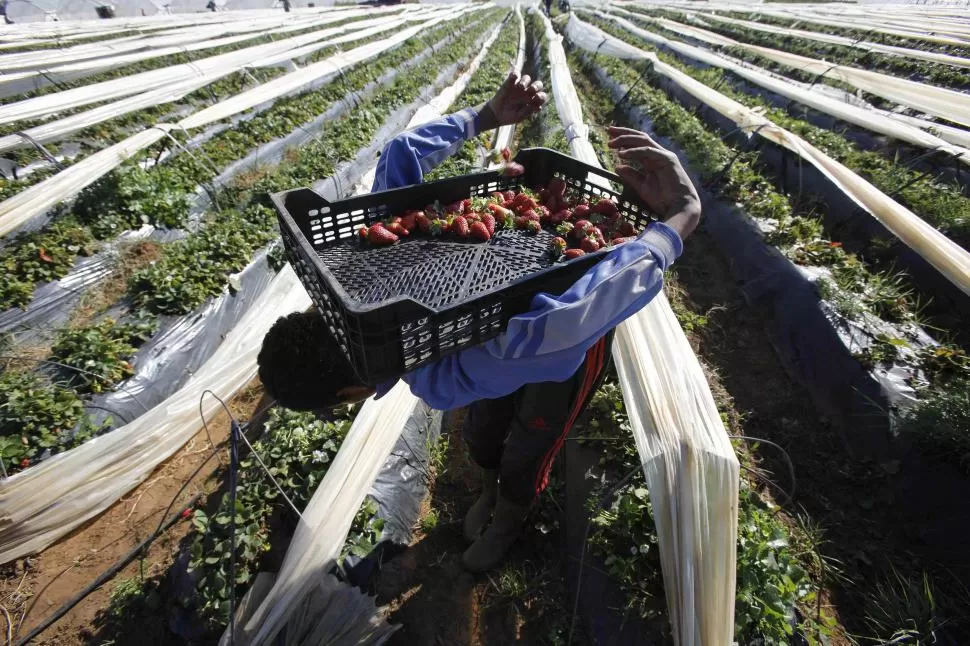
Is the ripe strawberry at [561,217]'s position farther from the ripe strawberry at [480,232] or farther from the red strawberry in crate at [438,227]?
the red strawberry in crate at [438,227]

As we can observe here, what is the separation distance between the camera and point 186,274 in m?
4.07

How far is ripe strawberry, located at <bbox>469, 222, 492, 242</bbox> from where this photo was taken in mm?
1847

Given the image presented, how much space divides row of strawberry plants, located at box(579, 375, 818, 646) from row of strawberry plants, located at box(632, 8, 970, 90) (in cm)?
1139

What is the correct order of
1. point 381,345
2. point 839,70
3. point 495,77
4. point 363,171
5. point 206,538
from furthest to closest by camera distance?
point 495,77 → point 839,70 → point 363,171 → point 206,538 → point 381,345

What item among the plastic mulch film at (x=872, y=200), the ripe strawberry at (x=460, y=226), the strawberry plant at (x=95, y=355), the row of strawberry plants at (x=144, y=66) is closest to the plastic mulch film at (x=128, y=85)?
the row of strawberry plants at (x=144, y=66)

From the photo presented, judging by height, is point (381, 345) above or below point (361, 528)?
above

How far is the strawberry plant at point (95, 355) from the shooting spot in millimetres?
3193

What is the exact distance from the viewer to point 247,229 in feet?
15.5

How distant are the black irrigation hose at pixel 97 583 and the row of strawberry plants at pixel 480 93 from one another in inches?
148

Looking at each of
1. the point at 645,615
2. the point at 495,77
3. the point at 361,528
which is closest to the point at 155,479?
the point at 361,528

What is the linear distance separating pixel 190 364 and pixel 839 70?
12.2m

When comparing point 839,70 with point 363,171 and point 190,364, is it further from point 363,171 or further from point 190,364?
point 190,364

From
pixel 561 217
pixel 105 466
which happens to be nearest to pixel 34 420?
pixel 105 466

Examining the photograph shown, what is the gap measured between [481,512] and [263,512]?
4.32 ft
